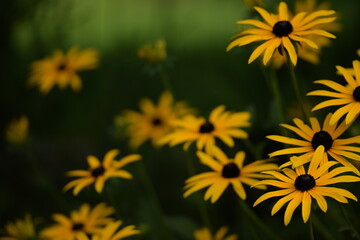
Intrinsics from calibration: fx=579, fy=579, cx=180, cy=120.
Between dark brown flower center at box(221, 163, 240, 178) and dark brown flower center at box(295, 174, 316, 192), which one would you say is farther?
dark brown flower center at box(221, 163, 240, 178)

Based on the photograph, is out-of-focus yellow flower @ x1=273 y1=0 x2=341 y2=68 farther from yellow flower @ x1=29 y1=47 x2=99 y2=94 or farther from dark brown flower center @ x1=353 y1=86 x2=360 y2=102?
yellow flower @ x1=29 y1=47 x2=99 y2=94

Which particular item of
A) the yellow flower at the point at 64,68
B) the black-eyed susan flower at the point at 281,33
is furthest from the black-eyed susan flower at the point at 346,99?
the yellow flower at the point at 64,68

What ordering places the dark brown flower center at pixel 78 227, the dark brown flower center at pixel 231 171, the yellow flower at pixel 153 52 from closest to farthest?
1. the dark brown flower center at pixel 231 171
2. the dark brown flower center at pixel 78 227
3. the yellow flower at pixel 153 52

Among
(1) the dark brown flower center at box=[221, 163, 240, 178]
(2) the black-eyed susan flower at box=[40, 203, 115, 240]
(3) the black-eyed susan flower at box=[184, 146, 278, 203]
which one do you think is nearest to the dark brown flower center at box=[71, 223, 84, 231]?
(2) the black-eyed susan flower at box=[40, 203, 115, 240]

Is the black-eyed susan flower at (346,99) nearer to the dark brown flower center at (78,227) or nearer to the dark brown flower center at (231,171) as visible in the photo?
the dark brown flower center at (231,171)

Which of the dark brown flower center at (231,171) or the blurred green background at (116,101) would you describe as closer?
the dark brown flower center at (231,171)

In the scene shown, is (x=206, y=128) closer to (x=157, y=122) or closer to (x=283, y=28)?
(x=283, y=28)

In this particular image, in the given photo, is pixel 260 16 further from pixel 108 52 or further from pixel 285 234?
pixel 108 52
